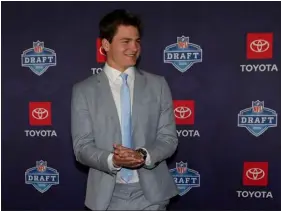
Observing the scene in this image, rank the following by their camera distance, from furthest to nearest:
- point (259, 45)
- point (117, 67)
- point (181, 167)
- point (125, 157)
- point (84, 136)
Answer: point (181, 167) < point (259, 45) < point (117, 67) < point (84, 136) < point (125, 157)

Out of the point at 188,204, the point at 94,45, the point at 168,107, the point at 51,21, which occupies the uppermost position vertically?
the point at 51,21

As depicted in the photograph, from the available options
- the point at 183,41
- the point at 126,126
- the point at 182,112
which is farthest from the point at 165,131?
the point at 183,41

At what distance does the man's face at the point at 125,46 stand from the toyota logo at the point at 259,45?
1501 mm

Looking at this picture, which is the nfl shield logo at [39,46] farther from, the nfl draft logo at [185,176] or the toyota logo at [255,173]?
the toyota logo at [255,173]

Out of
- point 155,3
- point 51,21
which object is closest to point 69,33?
point 51,21

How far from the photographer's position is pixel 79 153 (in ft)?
6.17

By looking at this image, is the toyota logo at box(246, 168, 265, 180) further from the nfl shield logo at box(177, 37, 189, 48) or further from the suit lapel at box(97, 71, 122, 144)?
the suit lapel at box(97, 71, 122, 144)

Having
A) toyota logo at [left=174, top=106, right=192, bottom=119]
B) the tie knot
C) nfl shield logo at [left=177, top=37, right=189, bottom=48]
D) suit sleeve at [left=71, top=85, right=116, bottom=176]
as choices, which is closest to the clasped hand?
suit sleeve at [left=71, top=85, right=116, bottom=176]

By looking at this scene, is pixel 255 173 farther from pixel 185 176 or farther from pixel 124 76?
pixel 124 76

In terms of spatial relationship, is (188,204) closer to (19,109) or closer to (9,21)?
(19,109)

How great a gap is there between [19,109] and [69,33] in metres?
0.82

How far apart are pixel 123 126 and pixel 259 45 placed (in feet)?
5.69

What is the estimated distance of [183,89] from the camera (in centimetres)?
323

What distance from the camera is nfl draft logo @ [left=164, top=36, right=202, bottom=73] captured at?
10.4 feet
